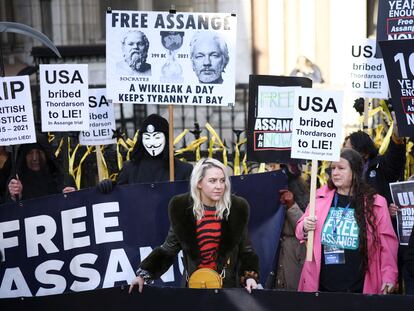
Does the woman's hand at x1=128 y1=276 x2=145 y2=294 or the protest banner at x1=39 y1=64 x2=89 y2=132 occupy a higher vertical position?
the protest banner at x1=39 y1=64 x2=89 y2=132

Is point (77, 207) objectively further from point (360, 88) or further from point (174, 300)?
point (360, 88)

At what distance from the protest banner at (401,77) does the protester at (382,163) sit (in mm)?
549

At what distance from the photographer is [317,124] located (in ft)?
19.6

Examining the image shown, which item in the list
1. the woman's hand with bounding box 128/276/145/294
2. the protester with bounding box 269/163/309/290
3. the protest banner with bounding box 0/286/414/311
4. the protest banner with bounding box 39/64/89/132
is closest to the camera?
the protest banner with bounding box 0/286/414/311

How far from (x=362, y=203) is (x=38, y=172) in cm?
315

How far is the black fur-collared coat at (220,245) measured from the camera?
216 inches

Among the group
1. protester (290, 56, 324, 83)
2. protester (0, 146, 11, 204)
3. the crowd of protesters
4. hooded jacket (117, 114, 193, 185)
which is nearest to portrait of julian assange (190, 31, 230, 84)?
hooded jacket (117, 114, 193, 185)

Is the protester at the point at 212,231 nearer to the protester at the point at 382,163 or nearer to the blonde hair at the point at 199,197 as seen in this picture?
the blonde hair at the point at 199,197

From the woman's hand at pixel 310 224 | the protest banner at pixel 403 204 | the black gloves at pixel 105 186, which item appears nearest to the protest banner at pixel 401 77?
the protest banner at pixel 403 204

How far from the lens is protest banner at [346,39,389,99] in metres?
8.40

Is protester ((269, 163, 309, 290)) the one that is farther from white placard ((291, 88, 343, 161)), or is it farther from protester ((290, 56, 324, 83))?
protester ((290, 56, 324, 83))

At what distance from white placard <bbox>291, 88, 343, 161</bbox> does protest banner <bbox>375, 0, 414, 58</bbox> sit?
1898mm

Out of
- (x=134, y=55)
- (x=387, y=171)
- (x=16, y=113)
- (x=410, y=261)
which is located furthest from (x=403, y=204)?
(x=16, y=113)

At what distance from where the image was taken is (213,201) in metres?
5.52
